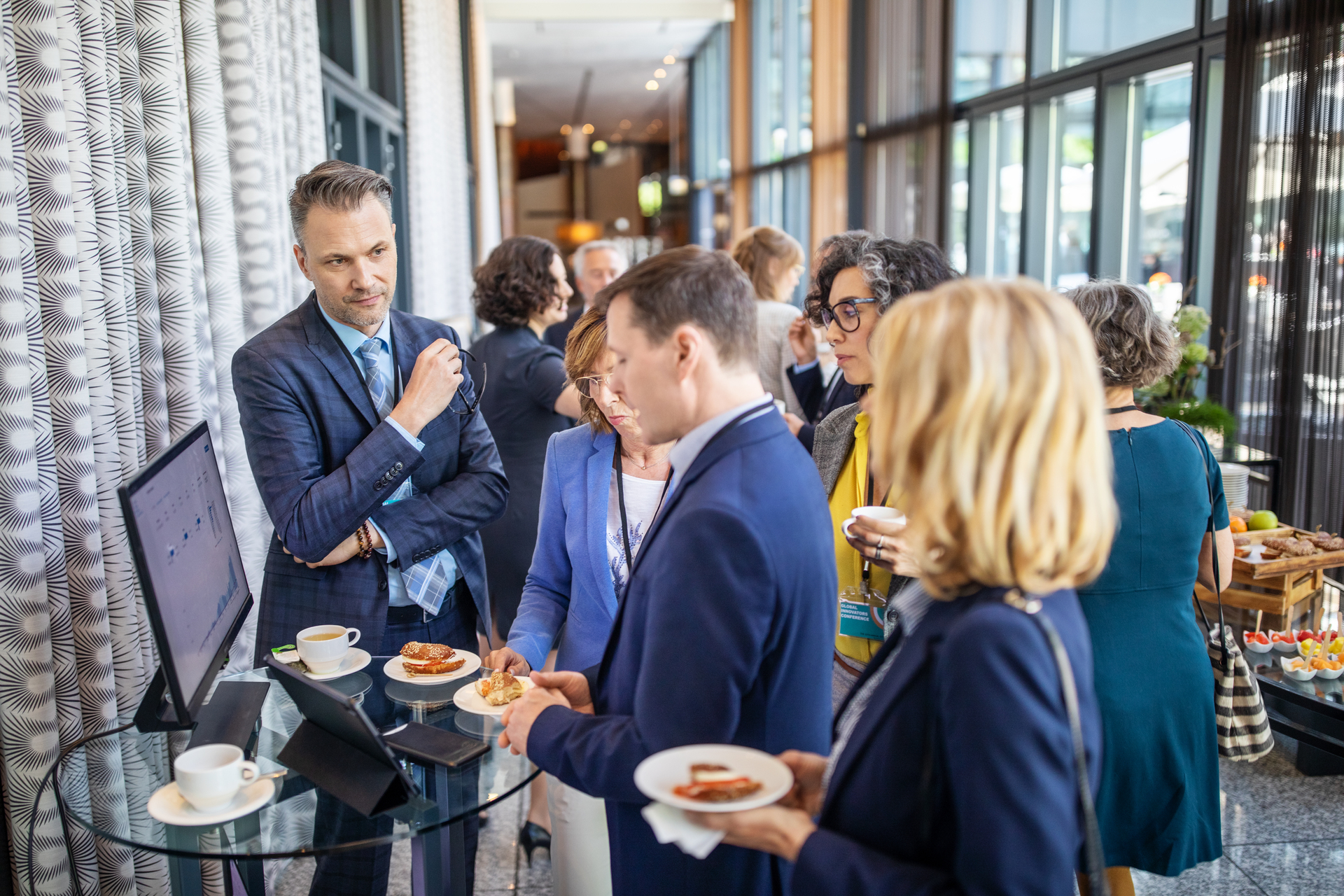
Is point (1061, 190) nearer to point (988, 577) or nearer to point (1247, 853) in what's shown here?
point (1247, 853)

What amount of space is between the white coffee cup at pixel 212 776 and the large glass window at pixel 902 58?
288 inches

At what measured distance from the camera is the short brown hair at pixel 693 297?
1.16 meters

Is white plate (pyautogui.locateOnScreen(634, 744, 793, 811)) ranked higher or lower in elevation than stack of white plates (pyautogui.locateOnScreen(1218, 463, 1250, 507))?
higher

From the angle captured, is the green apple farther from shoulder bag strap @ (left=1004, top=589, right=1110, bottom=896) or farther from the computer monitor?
the computer monitor

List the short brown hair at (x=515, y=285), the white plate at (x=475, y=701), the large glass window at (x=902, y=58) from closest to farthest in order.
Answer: the white plate at (x=475, y=701) → the short brown hair at (x=515, y=285) → the large glass window at (x=902, y=58)

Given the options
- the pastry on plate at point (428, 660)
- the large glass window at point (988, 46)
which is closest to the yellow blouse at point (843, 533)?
the pastry on plate at point (428, 660)

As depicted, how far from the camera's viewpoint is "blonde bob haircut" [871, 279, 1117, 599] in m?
0.87

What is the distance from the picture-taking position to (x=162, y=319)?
2160mm

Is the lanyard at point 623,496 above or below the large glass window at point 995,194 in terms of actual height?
below

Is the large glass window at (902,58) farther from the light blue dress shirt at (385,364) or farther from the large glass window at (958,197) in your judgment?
the light blue dress shirt at (385,364)

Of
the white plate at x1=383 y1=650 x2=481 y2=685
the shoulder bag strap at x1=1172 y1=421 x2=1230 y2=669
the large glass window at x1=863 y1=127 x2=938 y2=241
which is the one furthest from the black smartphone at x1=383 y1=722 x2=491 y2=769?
the large glass window at x1=863 y1=127 x2=938 y2=241

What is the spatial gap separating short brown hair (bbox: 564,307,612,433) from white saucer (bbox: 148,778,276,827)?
943mm

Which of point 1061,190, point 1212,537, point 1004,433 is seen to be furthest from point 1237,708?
point 1061,190

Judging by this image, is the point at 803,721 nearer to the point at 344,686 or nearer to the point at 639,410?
the point at 639,410
